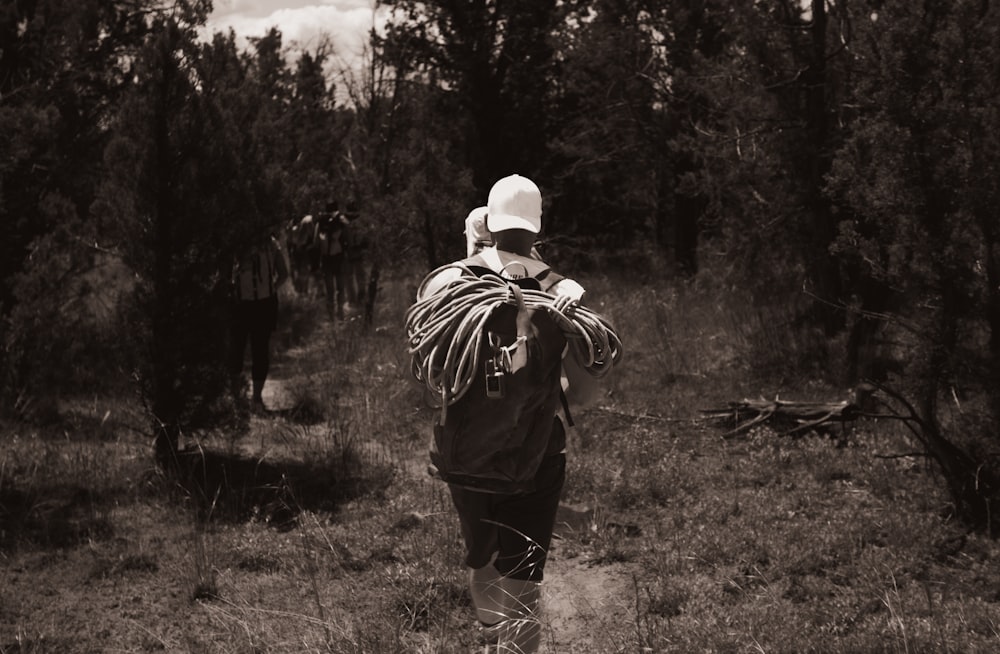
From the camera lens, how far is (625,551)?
5.47m

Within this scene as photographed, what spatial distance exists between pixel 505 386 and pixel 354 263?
1177 cm

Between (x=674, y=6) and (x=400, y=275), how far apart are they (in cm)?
609

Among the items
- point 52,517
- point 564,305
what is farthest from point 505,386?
point 52,517

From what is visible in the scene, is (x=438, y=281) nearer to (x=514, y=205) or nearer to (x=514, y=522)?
(x=514, y=205)

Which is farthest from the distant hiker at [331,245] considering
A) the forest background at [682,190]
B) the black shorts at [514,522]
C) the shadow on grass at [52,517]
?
the black shorts at [514,522]

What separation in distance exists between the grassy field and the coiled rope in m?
0.26

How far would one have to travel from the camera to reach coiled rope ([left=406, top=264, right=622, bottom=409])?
3.34m

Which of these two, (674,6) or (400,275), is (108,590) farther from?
(674,6)

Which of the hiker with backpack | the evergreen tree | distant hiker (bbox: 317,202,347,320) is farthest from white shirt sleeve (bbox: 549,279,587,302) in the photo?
distant hiker (bbox: 317,202,347,320)

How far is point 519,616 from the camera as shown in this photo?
3.61 meters

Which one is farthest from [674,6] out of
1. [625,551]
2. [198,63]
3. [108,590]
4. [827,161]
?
[108,590]

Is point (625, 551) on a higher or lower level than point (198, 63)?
lower

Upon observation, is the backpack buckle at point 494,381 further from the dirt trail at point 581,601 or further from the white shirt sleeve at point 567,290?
the dirt trail at point 581,601

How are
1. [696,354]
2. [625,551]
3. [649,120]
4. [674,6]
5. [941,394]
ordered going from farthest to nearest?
[649,120]
[674,6]
[696,354]
[941,394]
[625,551]
